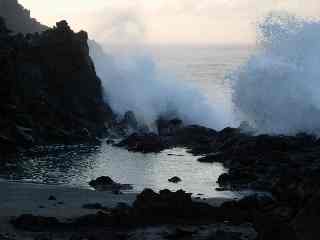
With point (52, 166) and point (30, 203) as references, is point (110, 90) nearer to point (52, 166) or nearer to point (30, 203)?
point (52, 166)

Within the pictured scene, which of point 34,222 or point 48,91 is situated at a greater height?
point 48,91

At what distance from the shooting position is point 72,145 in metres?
58.8

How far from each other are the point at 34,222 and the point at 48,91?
132 feet

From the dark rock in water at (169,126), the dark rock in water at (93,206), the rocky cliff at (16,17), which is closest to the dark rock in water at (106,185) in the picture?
the dark rock in water at (93,206)

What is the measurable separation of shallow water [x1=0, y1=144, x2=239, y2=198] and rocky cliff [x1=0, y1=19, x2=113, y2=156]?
3418 millimetres

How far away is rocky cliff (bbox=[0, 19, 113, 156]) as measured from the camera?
190 ft

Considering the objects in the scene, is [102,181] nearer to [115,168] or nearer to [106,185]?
[106,185]

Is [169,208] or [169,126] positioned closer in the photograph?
[169,208]

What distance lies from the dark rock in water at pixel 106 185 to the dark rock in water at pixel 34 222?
9.97 m

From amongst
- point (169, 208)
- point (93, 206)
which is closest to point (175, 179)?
point (93, 206)

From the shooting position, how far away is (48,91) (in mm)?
68562

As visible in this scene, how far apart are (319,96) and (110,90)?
3322cm

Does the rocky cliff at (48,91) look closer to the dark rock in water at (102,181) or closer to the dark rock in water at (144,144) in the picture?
the dark rock in water at (144,144)

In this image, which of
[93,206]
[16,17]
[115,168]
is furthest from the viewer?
[16,17]
